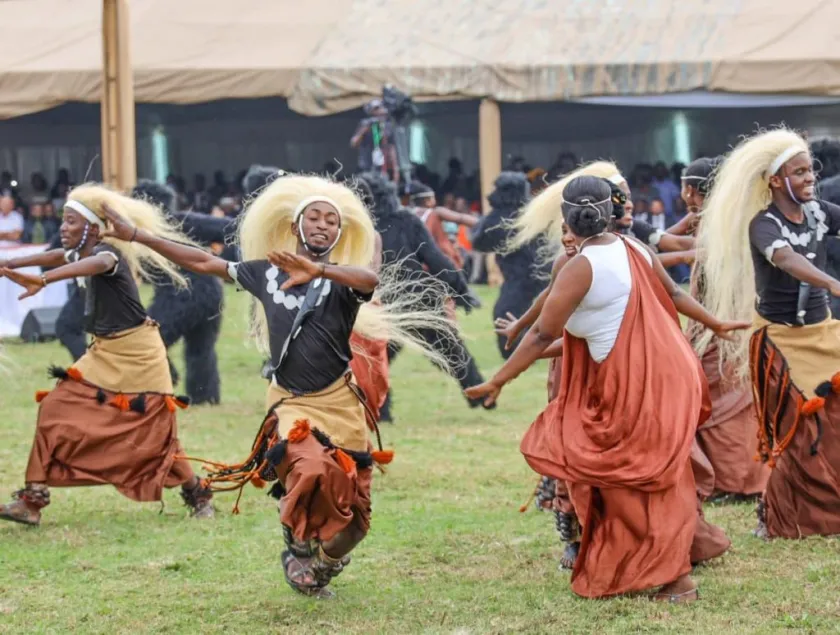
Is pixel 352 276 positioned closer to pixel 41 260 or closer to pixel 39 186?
pixel 41 260

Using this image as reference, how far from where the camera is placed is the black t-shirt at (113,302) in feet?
25.2

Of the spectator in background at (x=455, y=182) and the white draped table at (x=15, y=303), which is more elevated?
the spectator in background at (x=455, y=182)

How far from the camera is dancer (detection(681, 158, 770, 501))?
773 cm

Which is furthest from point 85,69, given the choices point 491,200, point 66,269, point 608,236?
point 608,236

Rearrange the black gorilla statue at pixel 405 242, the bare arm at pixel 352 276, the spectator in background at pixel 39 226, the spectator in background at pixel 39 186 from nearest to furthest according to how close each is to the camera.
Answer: the bare arm at pixel 352 276
the black gorilla statue at pixel 405 242
the spectator in background at pixel 39 226
the spectator in background at pixel 39 186

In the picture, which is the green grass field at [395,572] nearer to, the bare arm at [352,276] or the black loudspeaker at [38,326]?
the bare arm at [352,276]

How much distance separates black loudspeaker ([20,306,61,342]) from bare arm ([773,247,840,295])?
10.9 metres

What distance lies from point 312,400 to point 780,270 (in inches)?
90.3

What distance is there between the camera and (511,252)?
1219 centimetres

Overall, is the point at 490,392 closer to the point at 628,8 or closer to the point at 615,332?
the point at 615,332

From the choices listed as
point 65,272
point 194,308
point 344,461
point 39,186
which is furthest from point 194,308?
point 39,186

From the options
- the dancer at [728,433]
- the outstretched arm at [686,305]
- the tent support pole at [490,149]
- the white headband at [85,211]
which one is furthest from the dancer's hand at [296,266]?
the tent support pole at [490,149]

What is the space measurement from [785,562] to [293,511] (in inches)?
84.5

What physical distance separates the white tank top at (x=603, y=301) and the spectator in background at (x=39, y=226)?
50.0 ft
